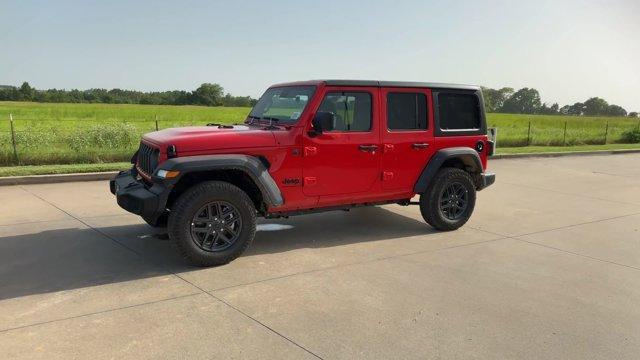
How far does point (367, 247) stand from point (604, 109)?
12398 cm

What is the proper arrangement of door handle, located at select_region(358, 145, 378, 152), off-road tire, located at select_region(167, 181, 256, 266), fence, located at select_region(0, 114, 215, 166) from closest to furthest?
off-road tire, located at select_region(167, 181, 256, 266) → door handle, located at select_region(358, 145, 378, 152) → fence, located at select_region(0, 114, 215, 166)

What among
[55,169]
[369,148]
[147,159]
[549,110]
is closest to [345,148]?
[369,148]

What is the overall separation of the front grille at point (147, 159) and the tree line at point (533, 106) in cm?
9979

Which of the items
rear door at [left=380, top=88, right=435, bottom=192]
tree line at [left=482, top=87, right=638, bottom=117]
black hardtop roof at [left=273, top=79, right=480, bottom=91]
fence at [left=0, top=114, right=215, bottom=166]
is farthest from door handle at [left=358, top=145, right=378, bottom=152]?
tree line at [left=482, top=87, right=638, bottom=117]

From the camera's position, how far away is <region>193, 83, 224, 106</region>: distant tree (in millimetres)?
74556

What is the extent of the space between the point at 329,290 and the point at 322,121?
1811 mm

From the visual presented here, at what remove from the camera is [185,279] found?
4.77 meters

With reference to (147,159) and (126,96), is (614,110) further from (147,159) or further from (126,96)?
(147,159)

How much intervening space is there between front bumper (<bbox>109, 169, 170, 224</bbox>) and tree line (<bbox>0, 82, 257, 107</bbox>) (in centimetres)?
6449

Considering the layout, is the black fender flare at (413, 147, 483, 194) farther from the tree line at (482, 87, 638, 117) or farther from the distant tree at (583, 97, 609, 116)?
the distant tree at (583, 97, 609, 116)

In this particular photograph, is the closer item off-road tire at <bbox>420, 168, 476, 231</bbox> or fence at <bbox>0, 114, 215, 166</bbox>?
off-road tire at <bbox>420, 168, 476, 231</bbox>

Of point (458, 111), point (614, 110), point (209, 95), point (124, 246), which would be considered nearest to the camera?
point (124, 246)

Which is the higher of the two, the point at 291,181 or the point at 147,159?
the point at 147,159

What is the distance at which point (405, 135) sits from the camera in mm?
6285
